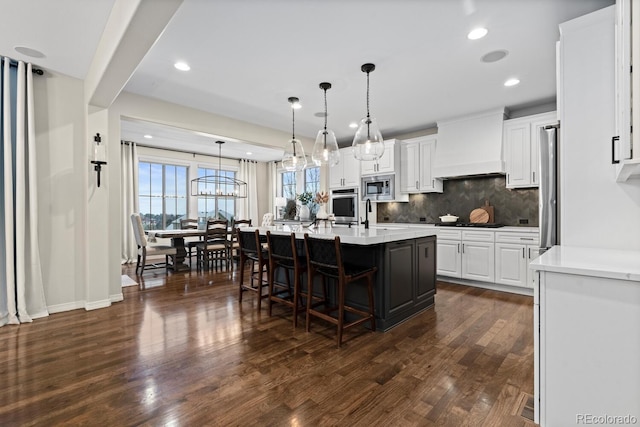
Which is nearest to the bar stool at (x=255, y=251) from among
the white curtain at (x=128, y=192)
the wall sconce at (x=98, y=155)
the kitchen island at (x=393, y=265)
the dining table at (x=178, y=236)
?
the kitchen island at (x=393, y=265)

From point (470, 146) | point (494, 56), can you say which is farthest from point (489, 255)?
point (494, 56)

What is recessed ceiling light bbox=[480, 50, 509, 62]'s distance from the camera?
280cm

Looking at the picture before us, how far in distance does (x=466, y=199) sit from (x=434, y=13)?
134 inches

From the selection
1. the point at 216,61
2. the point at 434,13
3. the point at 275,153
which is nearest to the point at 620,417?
the point at 434,13

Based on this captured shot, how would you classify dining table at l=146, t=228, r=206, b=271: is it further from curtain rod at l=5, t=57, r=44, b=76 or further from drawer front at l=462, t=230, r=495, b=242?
drawer front at l=462, t=230, r=495, b=242

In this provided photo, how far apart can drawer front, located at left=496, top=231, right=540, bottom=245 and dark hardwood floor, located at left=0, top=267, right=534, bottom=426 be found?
3.34ft

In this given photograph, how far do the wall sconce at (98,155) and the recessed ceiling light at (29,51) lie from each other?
32.4 inches

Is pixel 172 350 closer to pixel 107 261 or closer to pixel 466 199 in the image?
pixel 107 261

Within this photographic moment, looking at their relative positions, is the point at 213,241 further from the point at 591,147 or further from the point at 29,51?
the point at 591,147

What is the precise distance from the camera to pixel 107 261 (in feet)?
11.5

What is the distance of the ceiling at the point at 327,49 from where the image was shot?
221cm

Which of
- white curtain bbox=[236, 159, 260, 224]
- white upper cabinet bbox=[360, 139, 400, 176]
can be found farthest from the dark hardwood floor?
white curtain bbox=[236, 159, 260, 224]

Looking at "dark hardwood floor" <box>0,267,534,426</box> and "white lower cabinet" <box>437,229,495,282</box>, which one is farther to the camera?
"white lower cabinet" <box>437,229,495,282</box>

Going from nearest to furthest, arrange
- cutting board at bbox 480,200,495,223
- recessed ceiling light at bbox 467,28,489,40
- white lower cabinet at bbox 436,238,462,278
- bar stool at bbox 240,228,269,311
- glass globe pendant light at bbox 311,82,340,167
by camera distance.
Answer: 1. recessed ceiling light at bbox 467,28,489,40
2. bar stool at bbox 240,228,269,311
3. glass globe pendant light at bbox 311,82,340,167
4. white lower cabinet at bbox 436,238,462,278
5. cutting board at bbox 480,200,495,223
